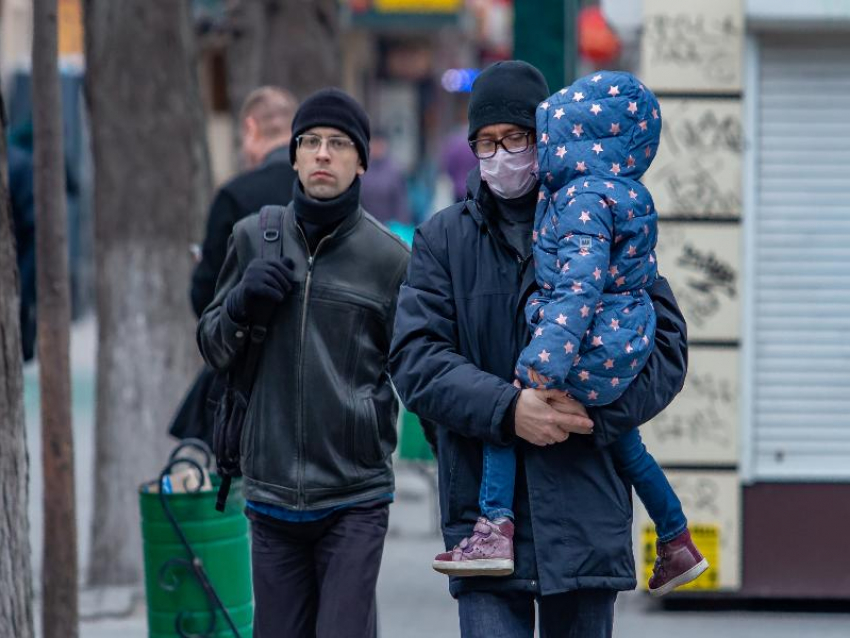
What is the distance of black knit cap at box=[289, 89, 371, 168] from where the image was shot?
4.77m

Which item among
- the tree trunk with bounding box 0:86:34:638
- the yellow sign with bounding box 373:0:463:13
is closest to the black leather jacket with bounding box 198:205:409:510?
the tree trunk with bounding box 0:86:34:638

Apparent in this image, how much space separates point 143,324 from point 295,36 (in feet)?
10.7

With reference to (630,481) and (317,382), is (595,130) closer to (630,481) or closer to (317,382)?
(630,481)

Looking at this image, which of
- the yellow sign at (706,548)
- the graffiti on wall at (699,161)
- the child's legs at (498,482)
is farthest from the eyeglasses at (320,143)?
the yellow sign at (706,548)

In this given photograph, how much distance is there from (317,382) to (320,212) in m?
0.46

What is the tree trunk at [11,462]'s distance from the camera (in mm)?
4629

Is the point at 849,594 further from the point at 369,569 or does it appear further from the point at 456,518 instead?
the point at 456,518

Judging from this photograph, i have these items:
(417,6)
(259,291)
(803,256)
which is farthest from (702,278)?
(417,6)

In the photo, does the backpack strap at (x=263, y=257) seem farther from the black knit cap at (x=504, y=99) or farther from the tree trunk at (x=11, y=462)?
the black knit cap at (x=504, y=99)

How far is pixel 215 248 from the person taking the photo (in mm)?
6082

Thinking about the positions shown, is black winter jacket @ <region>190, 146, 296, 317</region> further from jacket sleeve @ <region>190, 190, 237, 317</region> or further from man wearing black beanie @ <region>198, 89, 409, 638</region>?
man wearing black beanie @ <region>198, 89, 409, 638</region>

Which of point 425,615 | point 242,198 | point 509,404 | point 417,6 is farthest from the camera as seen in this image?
point 417,6

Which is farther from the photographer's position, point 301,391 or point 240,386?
point 240,386

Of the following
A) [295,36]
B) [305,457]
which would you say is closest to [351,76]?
[295,36]
